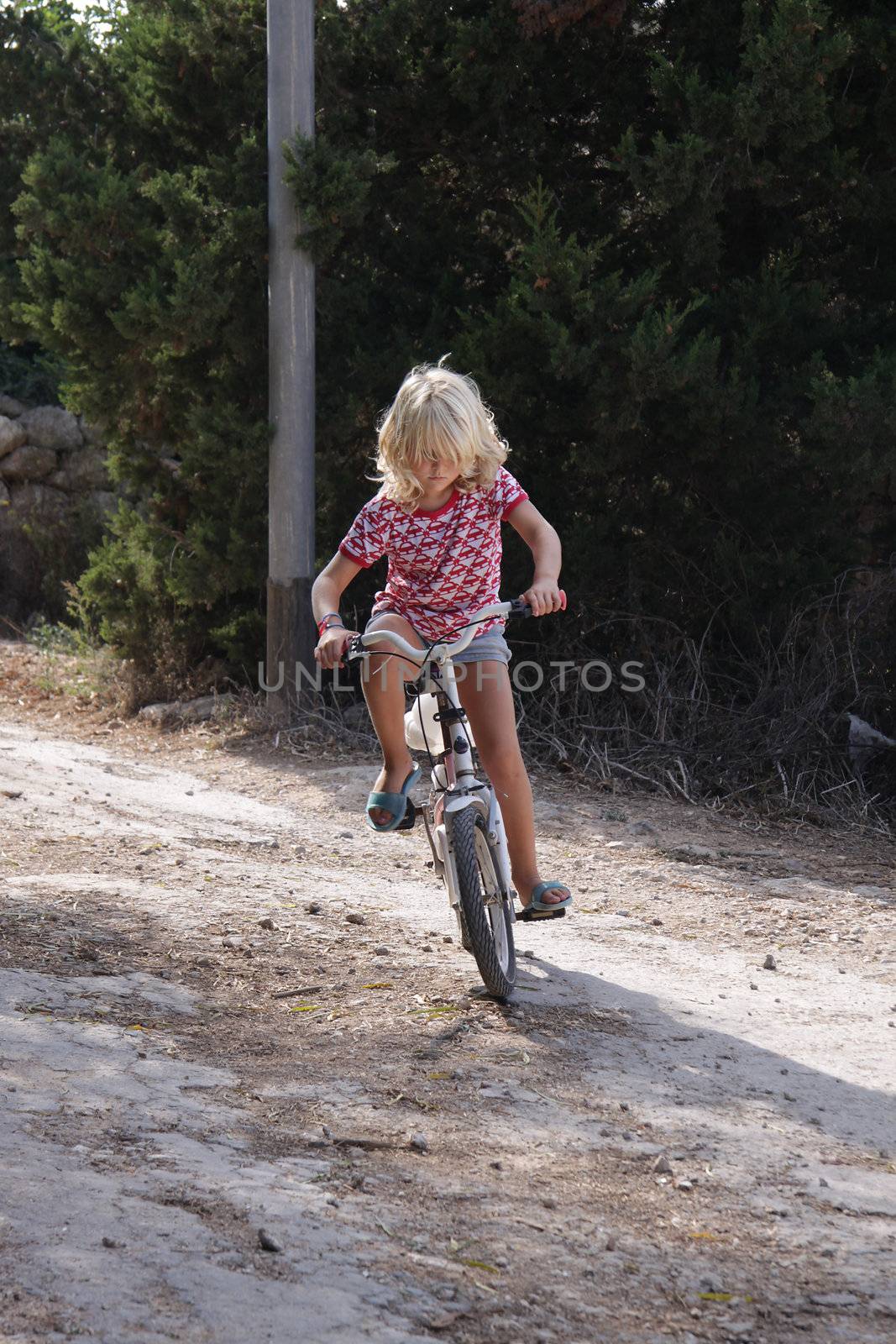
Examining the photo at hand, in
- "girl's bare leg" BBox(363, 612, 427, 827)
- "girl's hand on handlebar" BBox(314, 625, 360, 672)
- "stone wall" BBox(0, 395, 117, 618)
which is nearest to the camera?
"girl's hand on handlebar" BBox(314, 625, 360, 672)

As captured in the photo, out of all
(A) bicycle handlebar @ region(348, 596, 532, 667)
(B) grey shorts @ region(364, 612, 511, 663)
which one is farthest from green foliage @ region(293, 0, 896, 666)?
(A) bicycle handlebar @ region(348, 596, 532, 667)

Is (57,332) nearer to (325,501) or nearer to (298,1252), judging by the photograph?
(325,501)

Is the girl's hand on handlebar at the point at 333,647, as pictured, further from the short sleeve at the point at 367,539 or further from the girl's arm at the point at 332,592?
the short sleeve at the point at 367,539

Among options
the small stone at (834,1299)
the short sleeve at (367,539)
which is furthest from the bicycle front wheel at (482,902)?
the small stone at (834,1299)

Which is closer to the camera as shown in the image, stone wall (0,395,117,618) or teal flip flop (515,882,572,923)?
teal flip flop (515,882,572,923)

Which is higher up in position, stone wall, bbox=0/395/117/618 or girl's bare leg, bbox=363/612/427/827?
stone wall, bbox=0/395/117/618

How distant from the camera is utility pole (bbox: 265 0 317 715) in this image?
794 centimetres

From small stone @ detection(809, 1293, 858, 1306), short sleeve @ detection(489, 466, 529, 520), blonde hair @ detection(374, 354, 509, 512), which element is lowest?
A: small stone @ detection(809, 1293, 858, 1306)

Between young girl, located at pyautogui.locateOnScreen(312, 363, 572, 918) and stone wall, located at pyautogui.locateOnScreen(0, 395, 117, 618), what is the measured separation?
9356 mm

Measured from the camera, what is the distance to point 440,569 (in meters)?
3.85

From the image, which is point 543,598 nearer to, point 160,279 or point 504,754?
point 504,754

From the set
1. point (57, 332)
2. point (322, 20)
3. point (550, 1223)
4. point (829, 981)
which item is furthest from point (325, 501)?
point (550, 1223)

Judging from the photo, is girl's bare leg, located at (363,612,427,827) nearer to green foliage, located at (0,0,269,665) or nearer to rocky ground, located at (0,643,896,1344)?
rocky ground, located at (0,643,896,1344)

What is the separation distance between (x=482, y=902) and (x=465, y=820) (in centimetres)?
22
